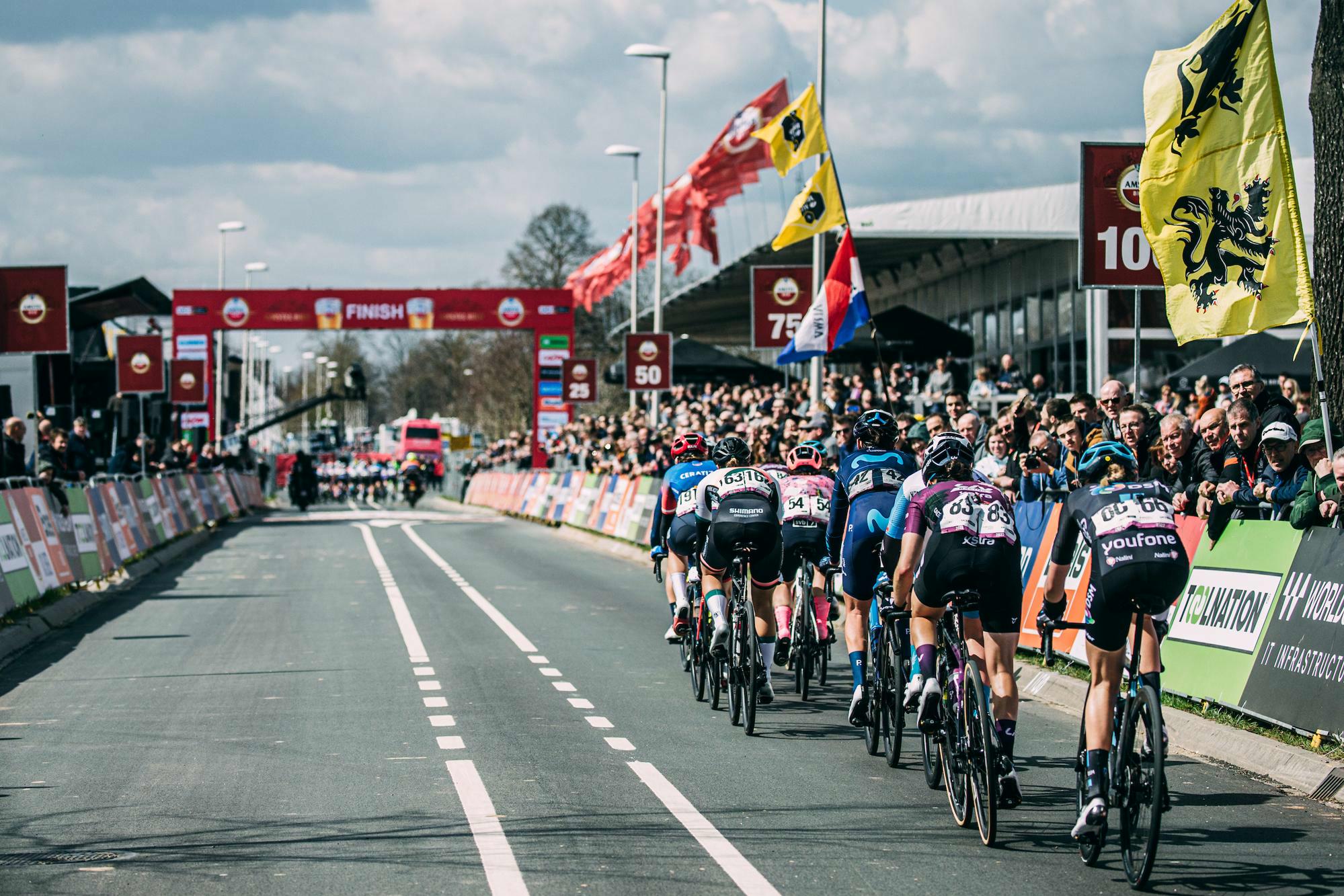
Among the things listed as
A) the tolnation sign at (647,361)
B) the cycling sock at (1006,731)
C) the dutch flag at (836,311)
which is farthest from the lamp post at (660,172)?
the cycling sock at (1006,731)

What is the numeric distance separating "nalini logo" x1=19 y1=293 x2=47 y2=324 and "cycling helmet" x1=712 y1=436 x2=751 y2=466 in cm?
1314

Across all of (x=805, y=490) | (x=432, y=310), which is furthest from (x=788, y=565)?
(x=432, y=310)

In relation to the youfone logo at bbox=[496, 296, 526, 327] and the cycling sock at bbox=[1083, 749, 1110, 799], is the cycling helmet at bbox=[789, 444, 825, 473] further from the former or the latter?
the youfone logo at bbox=[496, 296, 526, 327]

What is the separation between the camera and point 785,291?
2572 centimetres

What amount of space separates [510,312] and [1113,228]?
36411mm

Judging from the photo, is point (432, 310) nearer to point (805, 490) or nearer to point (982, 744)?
point (805, 490)

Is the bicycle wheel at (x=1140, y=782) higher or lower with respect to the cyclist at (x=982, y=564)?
lower

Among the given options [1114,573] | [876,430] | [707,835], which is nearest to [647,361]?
[876,430]

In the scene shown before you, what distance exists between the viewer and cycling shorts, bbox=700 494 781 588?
1111 centimetres

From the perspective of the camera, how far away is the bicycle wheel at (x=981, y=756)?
7203 millimetres

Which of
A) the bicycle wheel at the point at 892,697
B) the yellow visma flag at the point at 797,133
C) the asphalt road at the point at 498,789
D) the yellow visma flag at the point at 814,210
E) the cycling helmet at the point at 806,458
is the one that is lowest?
the asphalt road at the point at 498,789

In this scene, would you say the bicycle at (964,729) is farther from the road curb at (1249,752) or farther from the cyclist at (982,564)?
the road curb at (1249,752)

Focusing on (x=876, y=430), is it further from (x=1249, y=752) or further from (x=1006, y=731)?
(x=1006, y=731)

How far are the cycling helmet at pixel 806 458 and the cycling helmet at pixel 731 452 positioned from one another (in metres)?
1.24
